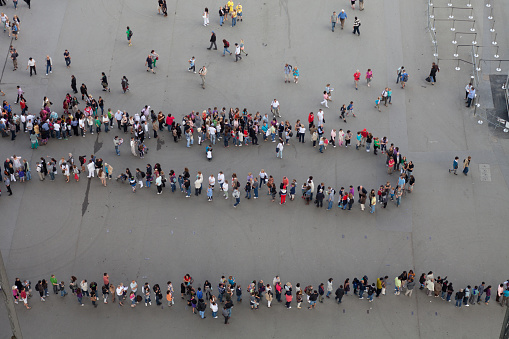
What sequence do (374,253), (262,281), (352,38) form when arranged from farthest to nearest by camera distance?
(352,38), (374,253), (262,281)

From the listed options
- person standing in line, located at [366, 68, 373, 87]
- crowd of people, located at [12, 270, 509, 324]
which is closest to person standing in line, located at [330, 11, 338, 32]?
person standing in line, located at [366, 68, 373, 87]

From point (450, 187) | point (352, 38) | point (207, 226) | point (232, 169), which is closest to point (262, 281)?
point (207, 226)

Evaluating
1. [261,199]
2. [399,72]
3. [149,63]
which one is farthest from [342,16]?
[261,199]

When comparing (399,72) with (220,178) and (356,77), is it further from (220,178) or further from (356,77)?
(220,178)

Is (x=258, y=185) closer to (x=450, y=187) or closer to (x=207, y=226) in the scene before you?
(x=207, y=226)

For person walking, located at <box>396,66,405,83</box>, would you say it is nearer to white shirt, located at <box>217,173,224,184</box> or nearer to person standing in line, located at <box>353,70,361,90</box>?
person standing in line, located at <box>353,70,361,90</box>

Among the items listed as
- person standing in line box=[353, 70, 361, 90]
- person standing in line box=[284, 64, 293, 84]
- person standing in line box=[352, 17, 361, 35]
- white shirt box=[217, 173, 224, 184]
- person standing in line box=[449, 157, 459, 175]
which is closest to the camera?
white shirt box=[217, 173, 224, 184]
